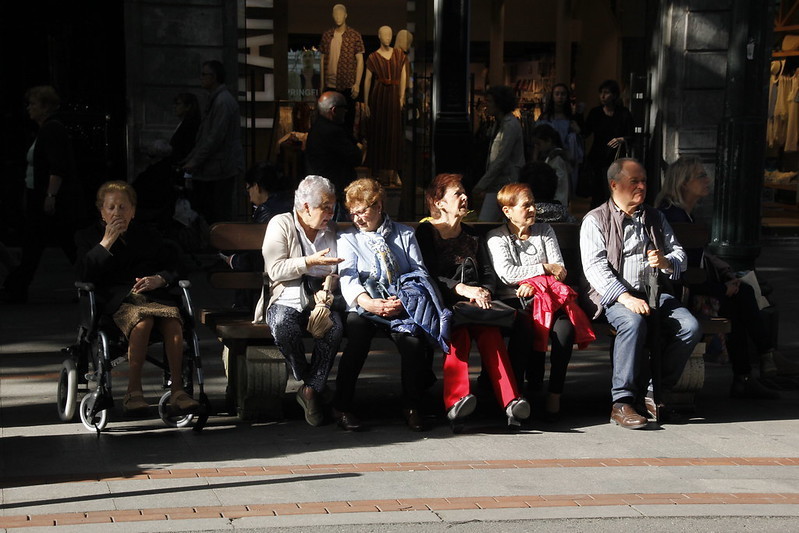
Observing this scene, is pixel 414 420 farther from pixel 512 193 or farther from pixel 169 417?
pixel 512 193

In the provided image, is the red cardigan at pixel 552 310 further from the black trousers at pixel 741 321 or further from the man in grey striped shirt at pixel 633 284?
the black trousers at pixel 741 321

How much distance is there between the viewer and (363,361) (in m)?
7.03

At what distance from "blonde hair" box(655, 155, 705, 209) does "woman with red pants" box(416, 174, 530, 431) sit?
134 centimetres

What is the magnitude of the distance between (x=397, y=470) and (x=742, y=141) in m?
3.53

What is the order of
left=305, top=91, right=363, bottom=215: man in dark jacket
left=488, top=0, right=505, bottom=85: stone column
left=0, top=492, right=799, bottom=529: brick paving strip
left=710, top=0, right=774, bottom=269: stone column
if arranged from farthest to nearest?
left=488, top=0, right=505, bottom=85: stone column < left=305, top=91, right=363, bottom=215: man in dark jacket < left=710, top=0, right=774, bottom=269: stone column < left=0, top=492, right=799, bottom=529: brick paving strip

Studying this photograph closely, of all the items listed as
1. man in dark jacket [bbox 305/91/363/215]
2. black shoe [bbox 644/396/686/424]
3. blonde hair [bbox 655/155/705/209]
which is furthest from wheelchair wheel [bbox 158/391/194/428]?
man in dark jacket [bbox 305/91/363/215]

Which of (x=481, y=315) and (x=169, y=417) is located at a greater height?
(x=481, y=315)

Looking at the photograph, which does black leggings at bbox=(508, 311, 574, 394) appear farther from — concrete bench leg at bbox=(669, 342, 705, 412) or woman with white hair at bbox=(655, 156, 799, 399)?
woman with white hair at bbox=(655, 156, 799, 399)

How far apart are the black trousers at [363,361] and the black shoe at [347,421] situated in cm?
3

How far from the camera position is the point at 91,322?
680cm

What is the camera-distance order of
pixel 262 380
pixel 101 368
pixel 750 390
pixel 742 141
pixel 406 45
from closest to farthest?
1. pixel 101 368
2. pixel 262 380
3. pixel 750 390
4. pixel 742 141
5. pixel 406 45

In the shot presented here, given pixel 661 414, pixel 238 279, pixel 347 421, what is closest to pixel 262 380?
pixel 347 421

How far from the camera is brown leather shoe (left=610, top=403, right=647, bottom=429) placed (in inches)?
278

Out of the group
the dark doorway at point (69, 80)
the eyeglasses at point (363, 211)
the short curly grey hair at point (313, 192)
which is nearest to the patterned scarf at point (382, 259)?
the eyeglasses at point (363, 211)
